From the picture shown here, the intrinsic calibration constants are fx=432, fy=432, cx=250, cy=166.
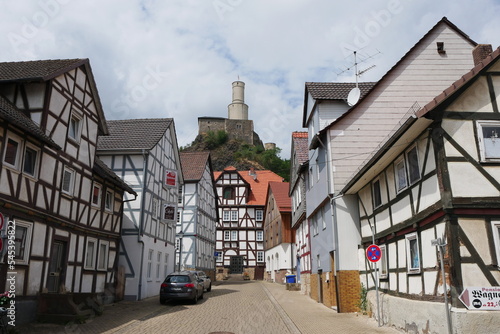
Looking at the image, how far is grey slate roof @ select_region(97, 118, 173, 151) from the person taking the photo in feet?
75.4

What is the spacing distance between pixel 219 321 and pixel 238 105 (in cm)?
10182

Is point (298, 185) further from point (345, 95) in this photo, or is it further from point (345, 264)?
point (345, 264)

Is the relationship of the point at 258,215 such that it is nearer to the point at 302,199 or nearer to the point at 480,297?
the point at 302,199

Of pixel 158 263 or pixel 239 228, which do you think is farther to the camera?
pixel 239 228

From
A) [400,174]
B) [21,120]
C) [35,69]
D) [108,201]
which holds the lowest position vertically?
[400,174]

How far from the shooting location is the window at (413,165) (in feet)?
36.6

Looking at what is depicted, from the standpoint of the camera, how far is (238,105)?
373 ft

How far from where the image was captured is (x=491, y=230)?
9.27 meters

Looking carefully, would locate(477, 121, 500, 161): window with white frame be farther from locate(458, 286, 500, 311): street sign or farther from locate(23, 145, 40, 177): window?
locate(23, 145, 40, 177): window

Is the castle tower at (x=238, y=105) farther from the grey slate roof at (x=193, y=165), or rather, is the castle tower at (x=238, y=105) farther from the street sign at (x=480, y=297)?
the street sign at (x=480, y=297)

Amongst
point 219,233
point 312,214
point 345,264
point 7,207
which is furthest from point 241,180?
point 7,207

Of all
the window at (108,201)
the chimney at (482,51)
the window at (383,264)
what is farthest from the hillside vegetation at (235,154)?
the chimney at (482,51)

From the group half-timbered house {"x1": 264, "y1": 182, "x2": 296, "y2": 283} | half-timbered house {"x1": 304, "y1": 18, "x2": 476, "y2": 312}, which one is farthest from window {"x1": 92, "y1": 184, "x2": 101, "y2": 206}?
half-timbered house {"x1": 264, "y1": 182, "x2": 296, "y2": 283}

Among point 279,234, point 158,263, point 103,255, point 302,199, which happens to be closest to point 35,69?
point 103,255
